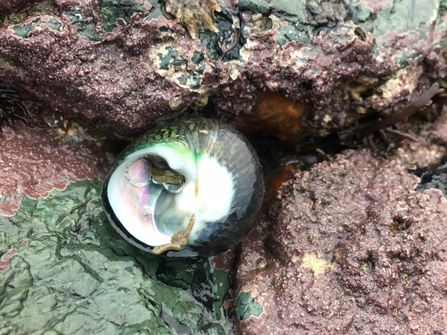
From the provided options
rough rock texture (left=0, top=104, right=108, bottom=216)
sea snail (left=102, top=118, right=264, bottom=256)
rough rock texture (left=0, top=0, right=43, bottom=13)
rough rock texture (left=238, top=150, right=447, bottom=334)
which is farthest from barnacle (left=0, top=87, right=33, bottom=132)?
rough rock texture (left=238, top=150, right=447, bottom=334)

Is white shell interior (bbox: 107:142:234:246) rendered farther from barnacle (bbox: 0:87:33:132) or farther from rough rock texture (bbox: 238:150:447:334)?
barnacle (bbox: 0:87:33:132)

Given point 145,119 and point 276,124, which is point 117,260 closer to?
point 145,119

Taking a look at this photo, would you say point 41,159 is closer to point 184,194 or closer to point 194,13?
point 184,194

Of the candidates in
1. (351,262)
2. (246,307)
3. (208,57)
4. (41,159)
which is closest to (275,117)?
(208,57)

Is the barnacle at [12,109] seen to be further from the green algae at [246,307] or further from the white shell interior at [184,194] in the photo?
the green algae at [246,307]

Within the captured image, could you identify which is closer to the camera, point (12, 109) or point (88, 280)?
point (88, 280)

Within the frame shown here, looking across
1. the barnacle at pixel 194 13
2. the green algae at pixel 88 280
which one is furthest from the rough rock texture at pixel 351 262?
the barnacle at pixel 194 13
